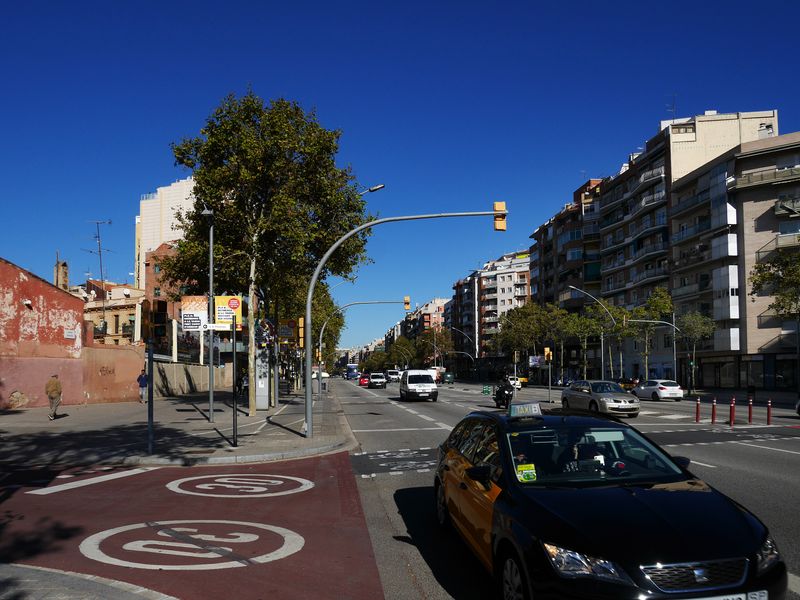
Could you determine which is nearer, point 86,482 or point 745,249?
point 86,482

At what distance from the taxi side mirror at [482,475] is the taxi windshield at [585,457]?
0.24 meters

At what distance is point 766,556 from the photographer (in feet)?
12.4

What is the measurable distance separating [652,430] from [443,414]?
379 inches

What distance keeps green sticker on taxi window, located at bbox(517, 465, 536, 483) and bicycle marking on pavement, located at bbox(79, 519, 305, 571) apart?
104 inches

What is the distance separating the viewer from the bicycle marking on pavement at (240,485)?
9641 millimetres

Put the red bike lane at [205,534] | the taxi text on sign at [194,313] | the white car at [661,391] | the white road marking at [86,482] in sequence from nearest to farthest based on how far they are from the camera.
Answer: the red bike lane at [205,534], the white road marking at [86,482], the taxi text on sign at [194,313], the white car at [661,391]

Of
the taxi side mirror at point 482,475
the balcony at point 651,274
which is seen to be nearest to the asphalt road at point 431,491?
the taxi side mirror at point 482,475

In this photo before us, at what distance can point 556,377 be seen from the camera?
90.9 meters

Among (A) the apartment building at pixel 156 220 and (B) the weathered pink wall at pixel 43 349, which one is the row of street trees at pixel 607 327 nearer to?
(B) the weathered pink wall at pixel 43 349

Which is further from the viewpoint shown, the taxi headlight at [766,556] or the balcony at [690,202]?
the balcony at [690,202]

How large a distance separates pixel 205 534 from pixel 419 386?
1210 inches

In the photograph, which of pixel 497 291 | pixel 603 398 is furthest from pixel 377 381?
pixel 497 291

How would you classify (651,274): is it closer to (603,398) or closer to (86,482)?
(603,398)

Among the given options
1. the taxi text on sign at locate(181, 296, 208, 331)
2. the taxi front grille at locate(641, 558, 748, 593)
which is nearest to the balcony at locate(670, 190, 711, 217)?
the taxi text on sign at locate(181, 296, 208, 331)
